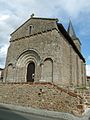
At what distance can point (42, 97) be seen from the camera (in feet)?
35.6

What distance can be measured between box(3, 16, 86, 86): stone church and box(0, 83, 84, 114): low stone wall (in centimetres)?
368

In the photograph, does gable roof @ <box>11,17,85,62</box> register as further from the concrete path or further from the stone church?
the concrete path

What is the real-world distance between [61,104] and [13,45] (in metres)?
12.0

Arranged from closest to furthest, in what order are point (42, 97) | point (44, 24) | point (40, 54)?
1. point (42, 97)
2. point (40, 54)
3. point (44, 24)

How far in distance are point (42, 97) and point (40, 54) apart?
22.1 feet

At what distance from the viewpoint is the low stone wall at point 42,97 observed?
951 cm

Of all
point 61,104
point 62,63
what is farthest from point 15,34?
point 61,104

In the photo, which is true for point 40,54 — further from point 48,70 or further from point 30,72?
point 30,72

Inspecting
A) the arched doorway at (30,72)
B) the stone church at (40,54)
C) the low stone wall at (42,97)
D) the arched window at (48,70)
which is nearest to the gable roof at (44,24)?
the stone church at (40,54)

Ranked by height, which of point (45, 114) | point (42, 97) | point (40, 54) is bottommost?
point (45, 114)

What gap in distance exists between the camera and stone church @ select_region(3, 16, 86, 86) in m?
15.7

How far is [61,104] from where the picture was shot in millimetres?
9977

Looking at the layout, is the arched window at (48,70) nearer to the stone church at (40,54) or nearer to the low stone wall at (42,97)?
the stone church at (40,54)

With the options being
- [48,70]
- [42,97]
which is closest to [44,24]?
[48,70]
